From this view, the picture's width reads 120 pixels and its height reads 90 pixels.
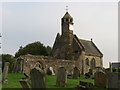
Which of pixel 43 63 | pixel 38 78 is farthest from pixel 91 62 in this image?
pixel 38 78

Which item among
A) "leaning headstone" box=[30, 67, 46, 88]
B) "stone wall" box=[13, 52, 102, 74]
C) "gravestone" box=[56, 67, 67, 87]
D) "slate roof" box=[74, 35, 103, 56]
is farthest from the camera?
"slate roof" box=[74, 35, 103, 56]

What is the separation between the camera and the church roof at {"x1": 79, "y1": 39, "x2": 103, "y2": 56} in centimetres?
4624

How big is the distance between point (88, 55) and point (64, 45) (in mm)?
5318

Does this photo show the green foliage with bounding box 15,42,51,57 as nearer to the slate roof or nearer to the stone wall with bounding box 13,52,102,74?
the slate roof

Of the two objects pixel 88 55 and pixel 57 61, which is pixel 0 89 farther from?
pixel 88 55

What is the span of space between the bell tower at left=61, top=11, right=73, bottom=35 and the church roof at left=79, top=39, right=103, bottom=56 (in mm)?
4350

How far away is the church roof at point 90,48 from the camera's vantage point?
152ft

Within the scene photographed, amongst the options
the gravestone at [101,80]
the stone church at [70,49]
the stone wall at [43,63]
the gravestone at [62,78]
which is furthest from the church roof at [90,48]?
the gravestone at [62,78]

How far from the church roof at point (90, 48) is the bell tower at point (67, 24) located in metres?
4.35

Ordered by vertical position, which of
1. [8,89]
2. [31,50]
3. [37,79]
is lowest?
[8,89]

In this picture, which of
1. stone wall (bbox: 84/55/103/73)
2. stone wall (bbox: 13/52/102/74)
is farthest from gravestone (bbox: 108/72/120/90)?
stone wall (bbox: 84/55/103/73)

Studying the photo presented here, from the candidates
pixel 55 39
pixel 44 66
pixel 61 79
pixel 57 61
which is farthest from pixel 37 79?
pixel 55 39

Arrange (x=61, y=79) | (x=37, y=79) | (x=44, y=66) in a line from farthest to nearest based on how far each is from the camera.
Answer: (x=44, y=66)
(x=61, y=79)
(x=37, y=79)

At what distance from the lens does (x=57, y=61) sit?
35.6 metres
